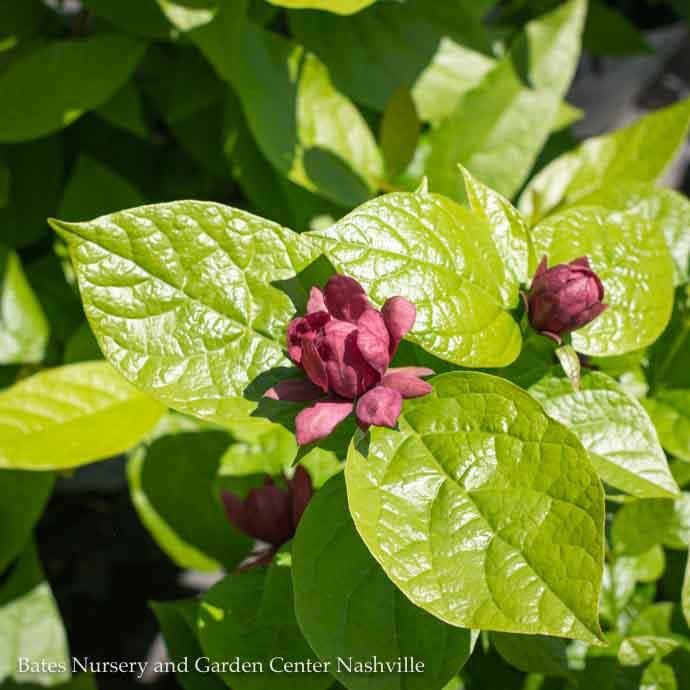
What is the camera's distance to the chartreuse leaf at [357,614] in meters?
0.75

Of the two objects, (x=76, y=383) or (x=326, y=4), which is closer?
(x=326, y=4)

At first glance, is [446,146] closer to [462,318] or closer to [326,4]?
[326,4]

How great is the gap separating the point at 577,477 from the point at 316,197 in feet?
2.49

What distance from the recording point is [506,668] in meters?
1.16

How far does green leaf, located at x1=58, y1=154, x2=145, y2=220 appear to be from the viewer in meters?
1.34

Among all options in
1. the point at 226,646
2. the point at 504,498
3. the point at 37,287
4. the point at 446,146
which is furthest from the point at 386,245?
the point at 37,287

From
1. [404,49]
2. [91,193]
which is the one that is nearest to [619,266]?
[404,49]

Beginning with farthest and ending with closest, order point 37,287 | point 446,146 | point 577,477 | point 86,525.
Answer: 1. point 86,525
2. point 37,287
3. point 446,146
4. point 577,477

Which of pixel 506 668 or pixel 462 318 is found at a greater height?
pixel 462 318

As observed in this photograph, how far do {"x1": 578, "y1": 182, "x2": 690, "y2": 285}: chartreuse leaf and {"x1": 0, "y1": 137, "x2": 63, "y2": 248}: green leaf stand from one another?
987mm

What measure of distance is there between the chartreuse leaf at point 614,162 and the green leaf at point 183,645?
0.77 m

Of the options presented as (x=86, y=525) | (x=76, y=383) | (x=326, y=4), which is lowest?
(x=86, y=525)

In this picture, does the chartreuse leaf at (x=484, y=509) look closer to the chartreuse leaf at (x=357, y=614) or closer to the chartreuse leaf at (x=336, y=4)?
the chartreuse leaf at (x=357, y=614)

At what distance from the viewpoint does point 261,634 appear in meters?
0.93
